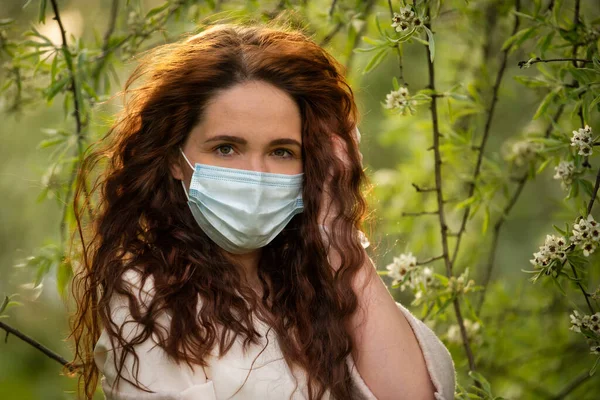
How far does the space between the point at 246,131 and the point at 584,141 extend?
0.83 m

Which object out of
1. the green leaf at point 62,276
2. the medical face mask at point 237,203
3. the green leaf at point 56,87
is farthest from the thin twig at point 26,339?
the green leaf at point 56,87

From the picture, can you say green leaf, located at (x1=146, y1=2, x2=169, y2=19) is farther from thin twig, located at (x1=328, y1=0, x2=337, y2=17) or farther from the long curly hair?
thin twig, located at (x1=328, y1=0, x2=337, y2=17)

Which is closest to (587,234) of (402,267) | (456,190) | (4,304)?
(402,267)

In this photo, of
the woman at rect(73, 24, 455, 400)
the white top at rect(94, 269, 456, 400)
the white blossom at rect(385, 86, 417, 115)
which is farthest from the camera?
the white blossom at rect(385, 86, 417, 115)

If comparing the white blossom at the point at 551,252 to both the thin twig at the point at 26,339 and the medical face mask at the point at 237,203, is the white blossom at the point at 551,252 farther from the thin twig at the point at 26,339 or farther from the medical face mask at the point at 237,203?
the thin twig at the point at 26,339

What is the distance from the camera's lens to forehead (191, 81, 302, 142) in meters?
2.08

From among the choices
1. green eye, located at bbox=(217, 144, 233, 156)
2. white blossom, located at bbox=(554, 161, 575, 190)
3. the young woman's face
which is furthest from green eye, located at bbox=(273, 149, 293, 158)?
white blossom, located at bbox=(554, 161, 575, 190)

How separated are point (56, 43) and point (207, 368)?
1210 mm

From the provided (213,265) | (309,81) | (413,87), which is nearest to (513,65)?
(413,87)

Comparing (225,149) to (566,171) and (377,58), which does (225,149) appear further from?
(566,171)

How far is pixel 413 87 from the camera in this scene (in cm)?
446

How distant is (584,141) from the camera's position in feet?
6.59

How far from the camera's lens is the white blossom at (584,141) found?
2.00 meters

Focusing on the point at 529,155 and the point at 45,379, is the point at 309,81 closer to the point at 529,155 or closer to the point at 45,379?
the point at 529,155
